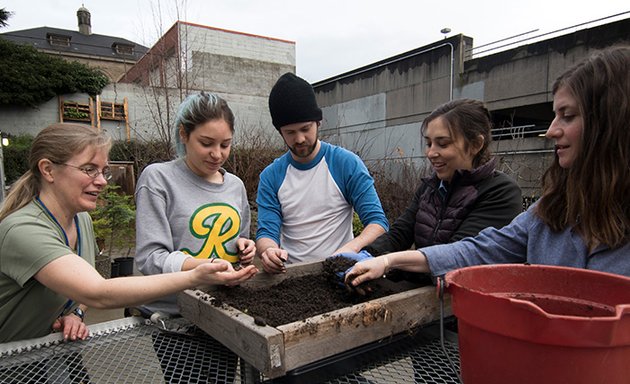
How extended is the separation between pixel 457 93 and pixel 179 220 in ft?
38.8

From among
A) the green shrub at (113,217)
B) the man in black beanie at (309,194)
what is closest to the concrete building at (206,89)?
the green shrub at (113,217)

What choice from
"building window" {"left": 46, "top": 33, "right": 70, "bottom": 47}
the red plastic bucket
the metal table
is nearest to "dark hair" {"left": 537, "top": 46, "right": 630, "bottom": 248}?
the red plastic bucket

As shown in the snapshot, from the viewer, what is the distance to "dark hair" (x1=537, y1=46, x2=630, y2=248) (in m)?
1.00

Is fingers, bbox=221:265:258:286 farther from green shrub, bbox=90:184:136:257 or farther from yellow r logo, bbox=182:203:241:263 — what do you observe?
green shrub, bbox=90:184:136:257

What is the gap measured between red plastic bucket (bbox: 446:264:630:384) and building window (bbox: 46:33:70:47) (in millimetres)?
44169

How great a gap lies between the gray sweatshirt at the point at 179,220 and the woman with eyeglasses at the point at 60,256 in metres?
0.21

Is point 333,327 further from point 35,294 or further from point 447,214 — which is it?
point 35,294

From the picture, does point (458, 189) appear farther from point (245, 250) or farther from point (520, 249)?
point (245, 250)

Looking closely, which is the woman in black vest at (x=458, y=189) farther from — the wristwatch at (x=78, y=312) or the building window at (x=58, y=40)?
the building window at (x=58, y=40)

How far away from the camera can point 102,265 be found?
4.62 m

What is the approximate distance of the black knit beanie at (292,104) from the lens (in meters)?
2.02

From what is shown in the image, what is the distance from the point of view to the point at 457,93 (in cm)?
1186

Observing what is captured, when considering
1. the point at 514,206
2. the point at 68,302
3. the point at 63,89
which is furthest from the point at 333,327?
the point at 63,89

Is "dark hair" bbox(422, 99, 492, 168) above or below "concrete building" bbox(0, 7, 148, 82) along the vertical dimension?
below
